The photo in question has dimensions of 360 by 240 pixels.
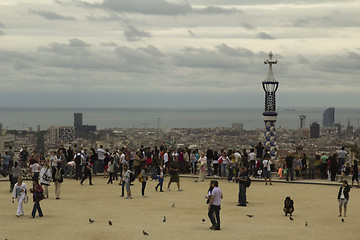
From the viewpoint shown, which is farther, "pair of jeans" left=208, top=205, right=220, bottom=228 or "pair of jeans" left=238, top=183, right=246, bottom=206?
"pair of jeans" left=238, top=183, right=246, bottom=206

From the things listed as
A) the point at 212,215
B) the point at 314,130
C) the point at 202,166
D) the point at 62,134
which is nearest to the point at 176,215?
the point at 212,215

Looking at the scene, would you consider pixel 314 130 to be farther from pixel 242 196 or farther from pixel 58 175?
pixel 58 175

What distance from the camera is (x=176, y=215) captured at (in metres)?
20.2

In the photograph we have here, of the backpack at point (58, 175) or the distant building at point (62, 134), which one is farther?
the distant building at point (62, 134)

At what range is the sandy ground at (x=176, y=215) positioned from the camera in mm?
17156

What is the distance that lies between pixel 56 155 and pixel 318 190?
10.6 meters

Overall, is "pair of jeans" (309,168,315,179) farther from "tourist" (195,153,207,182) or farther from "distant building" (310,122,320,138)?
"distant building" (310,122,320,138)

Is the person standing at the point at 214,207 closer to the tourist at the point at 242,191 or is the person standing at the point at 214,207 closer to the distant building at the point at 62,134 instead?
the tourist at the point at 242,191

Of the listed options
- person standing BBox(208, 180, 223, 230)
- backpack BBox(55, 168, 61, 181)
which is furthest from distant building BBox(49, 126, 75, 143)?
person standing BBox(208, 180, 223, 230)

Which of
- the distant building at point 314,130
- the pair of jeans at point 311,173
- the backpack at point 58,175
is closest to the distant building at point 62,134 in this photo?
the distant building at point 314,130

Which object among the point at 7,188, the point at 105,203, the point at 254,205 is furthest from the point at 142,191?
the point at 7,188

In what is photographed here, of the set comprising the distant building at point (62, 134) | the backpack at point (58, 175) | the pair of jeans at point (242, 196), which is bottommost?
the pair of jeans at point (242, 196)

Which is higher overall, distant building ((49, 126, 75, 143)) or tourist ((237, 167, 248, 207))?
distant building ((49, 126, 75, 143))

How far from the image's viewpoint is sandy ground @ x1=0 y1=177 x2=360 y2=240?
17156 millimetres
